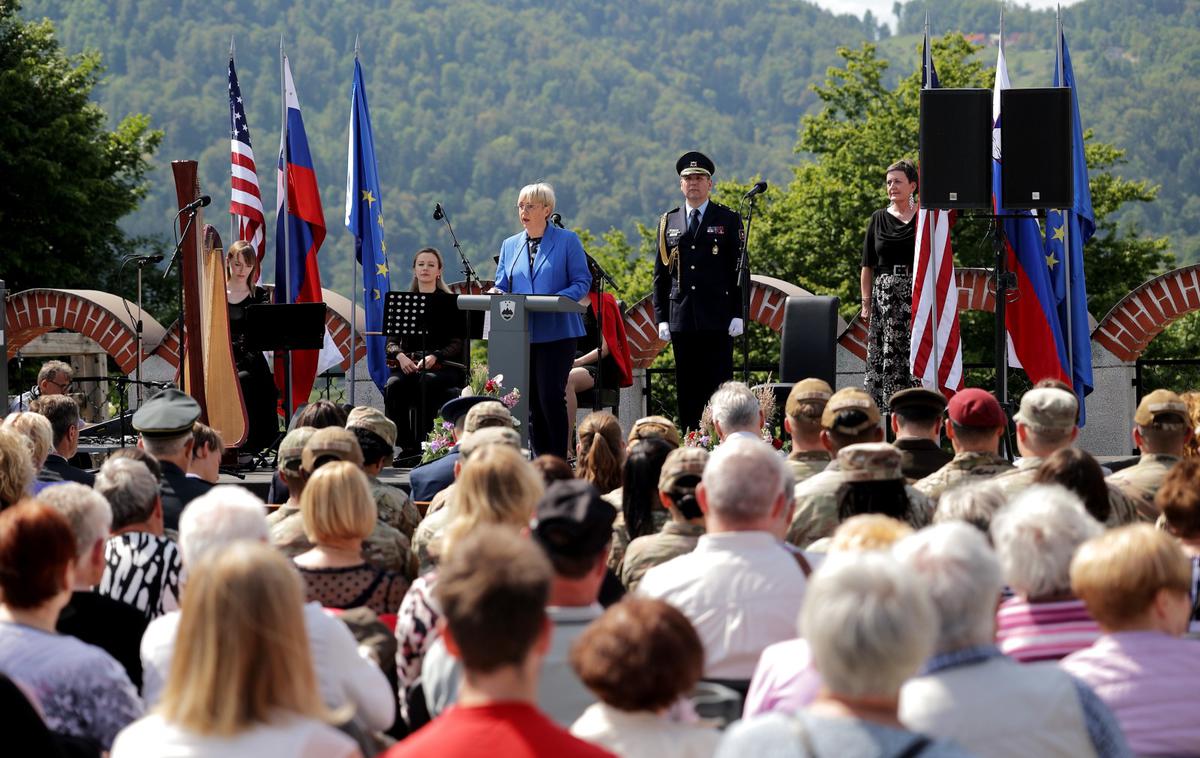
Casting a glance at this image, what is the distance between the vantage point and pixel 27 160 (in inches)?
1054

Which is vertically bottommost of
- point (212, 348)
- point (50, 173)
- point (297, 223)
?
point (212, 348)

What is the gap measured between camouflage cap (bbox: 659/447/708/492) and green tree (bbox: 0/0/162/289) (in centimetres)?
2374

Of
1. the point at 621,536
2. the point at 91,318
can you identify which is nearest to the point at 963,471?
the point at 621,536

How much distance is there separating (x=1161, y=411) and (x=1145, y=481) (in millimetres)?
370

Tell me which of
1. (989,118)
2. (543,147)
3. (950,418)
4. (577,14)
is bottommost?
(950,418)

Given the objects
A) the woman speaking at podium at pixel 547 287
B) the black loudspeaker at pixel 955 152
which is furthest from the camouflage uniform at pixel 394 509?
the black loudspeaker at pixel 955 152

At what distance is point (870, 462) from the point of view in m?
4.68

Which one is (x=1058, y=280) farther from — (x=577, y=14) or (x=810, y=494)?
(x=577, y=14)

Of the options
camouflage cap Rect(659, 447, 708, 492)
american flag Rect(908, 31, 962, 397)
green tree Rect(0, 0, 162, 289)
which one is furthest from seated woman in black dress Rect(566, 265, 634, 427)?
green tree Rect(0, 0, 162, 289)

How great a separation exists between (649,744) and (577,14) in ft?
596

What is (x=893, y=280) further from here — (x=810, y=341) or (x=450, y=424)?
(x=450, y=424)

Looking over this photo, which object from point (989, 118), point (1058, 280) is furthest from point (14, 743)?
point (1058, 280)

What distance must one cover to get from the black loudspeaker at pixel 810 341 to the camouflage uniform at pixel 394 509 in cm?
489

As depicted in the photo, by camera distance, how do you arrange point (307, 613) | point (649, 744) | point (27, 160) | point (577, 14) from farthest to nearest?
point (577, 14) < point (27, 160) < point (307, 613) < point (649, 744)
